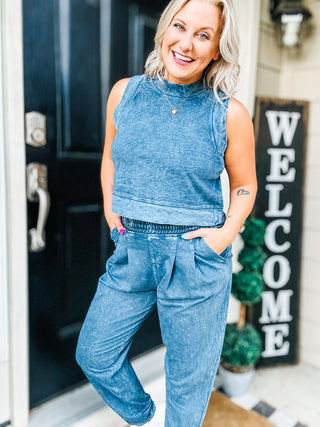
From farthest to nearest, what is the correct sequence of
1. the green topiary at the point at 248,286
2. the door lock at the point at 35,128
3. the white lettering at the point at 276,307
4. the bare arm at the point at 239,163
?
the white lettering at the point at 276,307
the green topiary at the point at 248,286
the door lock at the point at 35,128
the bare arm at the point at 239,163

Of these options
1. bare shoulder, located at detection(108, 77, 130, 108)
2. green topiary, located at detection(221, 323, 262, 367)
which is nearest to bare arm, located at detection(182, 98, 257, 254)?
bare shoulder, located at detection(108, 77, 130, 108)

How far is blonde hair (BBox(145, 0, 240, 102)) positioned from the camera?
0.99 m

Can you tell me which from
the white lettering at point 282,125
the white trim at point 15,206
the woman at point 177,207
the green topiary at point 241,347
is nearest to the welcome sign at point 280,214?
the white lettering at point 282,125

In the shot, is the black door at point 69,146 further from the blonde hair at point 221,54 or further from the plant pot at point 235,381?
the plant pot at point 235,381

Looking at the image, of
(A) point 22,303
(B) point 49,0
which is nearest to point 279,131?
(B) point 49,0

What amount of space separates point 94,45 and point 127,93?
25.4 inches

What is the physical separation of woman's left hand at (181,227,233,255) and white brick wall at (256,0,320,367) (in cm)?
135

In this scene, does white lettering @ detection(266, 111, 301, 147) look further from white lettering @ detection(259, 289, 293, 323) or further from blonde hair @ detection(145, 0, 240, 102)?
blonde hair @ detection(145, 0, 240, 102)

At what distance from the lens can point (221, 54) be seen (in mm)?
1037

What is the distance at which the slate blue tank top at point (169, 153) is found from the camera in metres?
1.03

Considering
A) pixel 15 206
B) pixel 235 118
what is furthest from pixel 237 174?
pixel 15 206

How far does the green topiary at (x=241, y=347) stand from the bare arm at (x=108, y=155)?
3.62 ft

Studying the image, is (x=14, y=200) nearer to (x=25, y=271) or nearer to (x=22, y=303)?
(x=25, y=271)

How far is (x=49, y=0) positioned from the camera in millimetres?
1444
